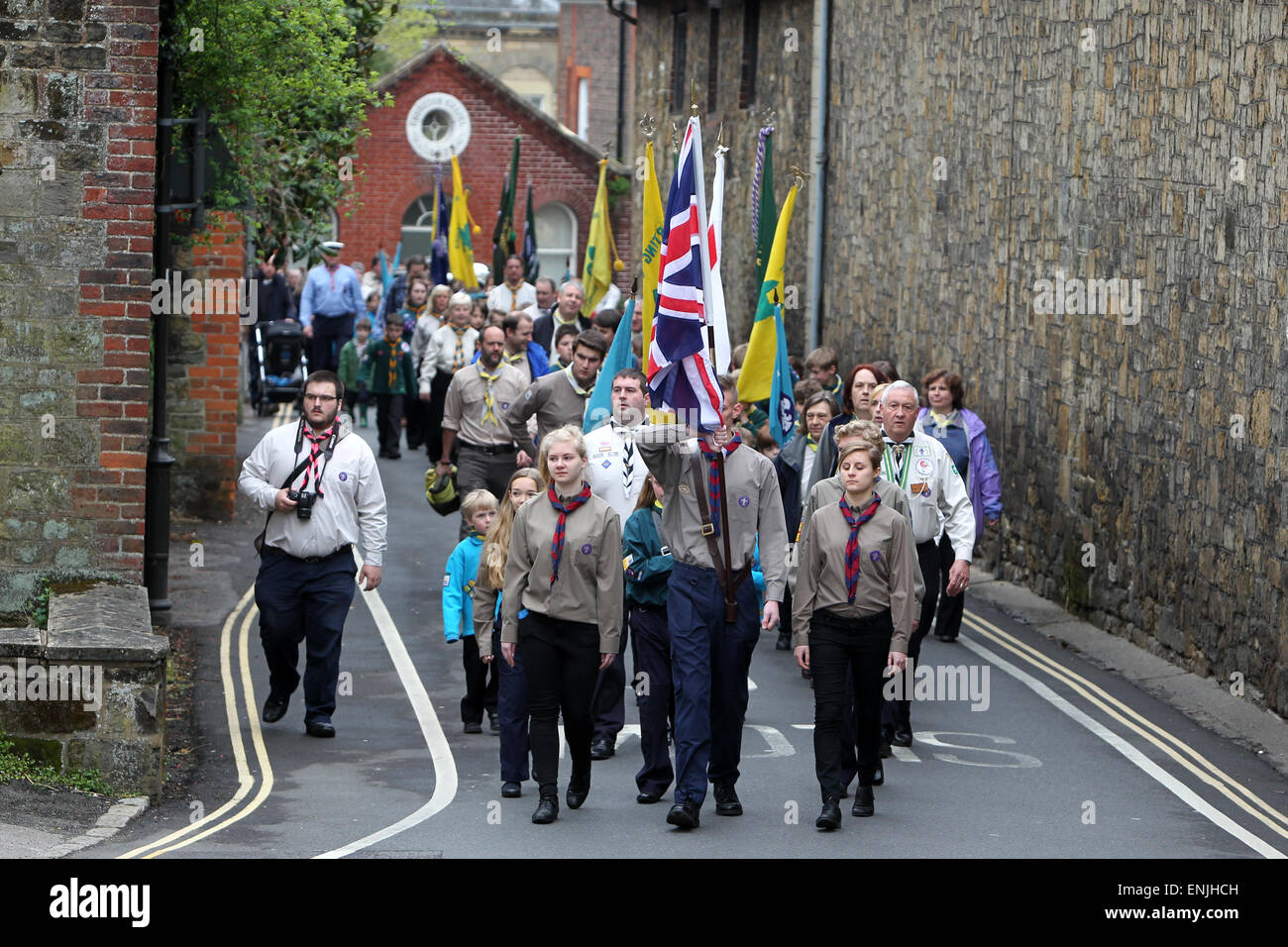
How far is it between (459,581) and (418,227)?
39436 mm

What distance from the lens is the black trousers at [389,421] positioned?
23750 millimetres

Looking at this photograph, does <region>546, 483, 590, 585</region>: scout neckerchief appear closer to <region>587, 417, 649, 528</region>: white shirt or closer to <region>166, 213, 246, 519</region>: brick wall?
<region>587, 417, 649, 528</region>: white shirt

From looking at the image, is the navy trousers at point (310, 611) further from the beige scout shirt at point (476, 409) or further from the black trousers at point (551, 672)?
the beige scout shirt at point (476, 409)

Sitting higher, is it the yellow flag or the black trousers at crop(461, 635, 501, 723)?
the yellow flag

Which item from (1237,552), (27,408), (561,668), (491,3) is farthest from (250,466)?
(491,3)

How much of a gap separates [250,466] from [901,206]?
11719 mm

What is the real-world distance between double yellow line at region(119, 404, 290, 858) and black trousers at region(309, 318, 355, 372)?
1165cm

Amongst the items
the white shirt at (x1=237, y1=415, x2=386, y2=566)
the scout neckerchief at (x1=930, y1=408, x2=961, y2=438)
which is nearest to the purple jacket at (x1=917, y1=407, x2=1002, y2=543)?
the scout neckerchief at (x1=930, y1=408, x2=961, y2=438)

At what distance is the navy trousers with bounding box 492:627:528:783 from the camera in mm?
9539

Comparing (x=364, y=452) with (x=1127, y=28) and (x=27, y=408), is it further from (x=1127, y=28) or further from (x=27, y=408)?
(x=1127, y=28)

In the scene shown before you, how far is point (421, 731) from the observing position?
11.3 metres

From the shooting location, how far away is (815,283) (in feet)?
82.2

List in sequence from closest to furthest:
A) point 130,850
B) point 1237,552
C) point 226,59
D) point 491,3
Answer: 1. point 130,850
2. point 1237,552
3. point 226,59
4. point 491,3

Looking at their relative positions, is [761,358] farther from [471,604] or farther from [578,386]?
[471,604]
